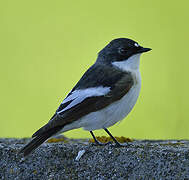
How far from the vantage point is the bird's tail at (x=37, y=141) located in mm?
4613

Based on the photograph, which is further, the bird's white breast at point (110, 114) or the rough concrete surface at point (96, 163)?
the bird's white breast at point (110, 114)

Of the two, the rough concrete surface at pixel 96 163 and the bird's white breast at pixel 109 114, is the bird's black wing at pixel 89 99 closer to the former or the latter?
the bird's white breast at pixel 109 114

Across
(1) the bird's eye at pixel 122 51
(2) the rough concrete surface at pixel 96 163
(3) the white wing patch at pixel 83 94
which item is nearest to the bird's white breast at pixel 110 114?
(3) the white wing patch at pixel 83 94

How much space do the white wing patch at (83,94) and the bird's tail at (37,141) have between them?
10.2 inches

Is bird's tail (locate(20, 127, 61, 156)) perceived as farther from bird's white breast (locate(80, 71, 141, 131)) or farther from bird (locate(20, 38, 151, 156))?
bird's white breast (locate(80, 71, 141, 131))

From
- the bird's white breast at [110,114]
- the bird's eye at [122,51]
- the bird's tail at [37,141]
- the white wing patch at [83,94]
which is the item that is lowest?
the bird's white breast at [110,114]

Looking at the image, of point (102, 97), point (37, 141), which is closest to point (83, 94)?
point (102, 97)

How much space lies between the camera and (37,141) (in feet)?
15.3

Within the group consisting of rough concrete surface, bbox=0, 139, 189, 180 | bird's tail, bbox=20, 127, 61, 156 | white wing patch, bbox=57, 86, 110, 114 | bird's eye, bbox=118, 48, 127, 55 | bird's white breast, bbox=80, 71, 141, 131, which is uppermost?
bird's eye, bbox=118, 48, 127, 55

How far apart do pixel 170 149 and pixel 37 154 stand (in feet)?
5.52

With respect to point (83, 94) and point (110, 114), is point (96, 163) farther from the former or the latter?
point (83, 94)

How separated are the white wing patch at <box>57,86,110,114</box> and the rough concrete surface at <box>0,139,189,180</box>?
616mm

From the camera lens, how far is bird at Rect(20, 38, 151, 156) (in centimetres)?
479

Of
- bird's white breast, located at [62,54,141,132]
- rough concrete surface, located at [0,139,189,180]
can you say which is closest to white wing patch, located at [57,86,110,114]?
bird's white breast, located at [62,54,141,132]
